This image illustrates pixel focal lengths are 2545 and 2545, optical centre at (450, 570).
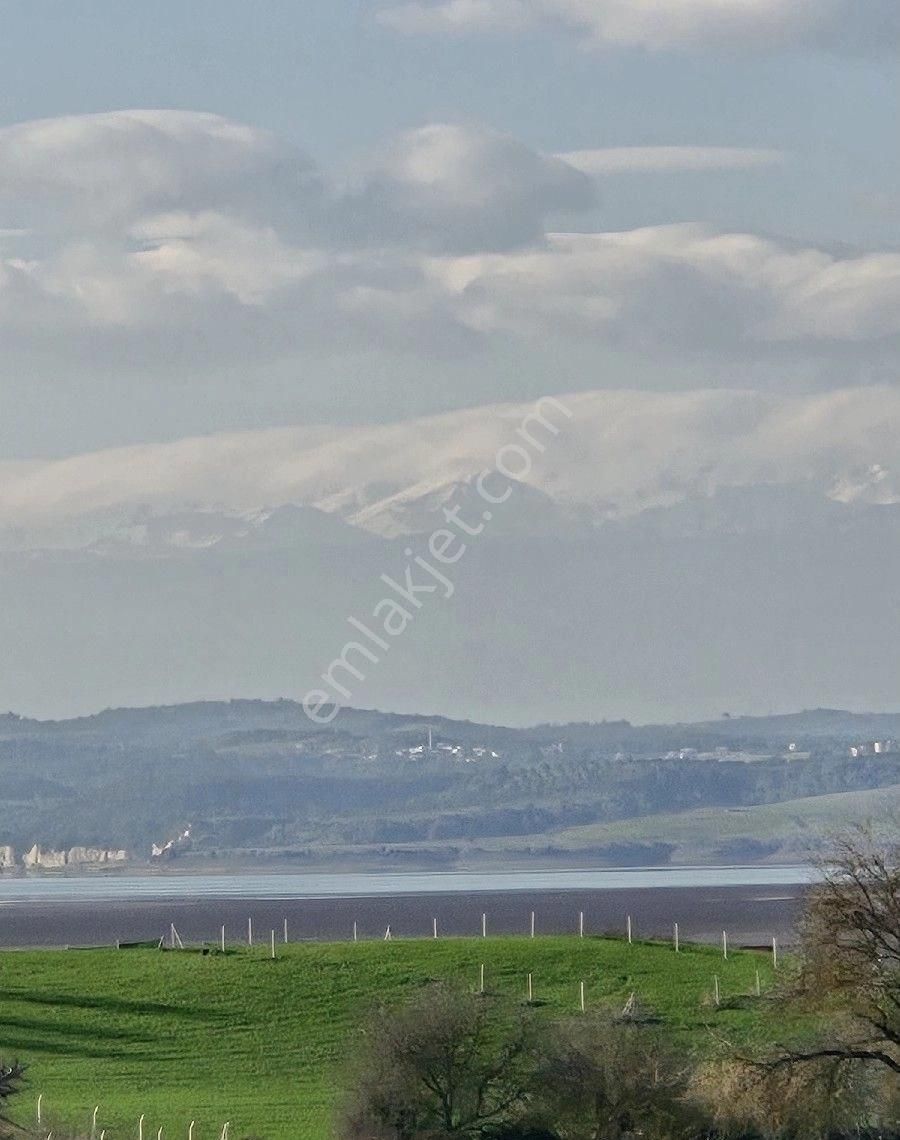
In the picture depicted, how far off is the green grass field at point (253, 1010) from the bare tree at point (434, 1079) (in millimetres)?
2505

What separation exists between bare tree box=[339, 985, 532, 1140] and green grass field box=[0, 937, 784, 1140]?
2.50 meters

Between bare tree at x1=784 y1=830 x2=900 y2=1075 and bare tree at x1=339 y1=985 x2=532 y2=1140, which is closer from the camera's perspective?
bare tree at x1=784 y1=830 x2=900 y2=1075

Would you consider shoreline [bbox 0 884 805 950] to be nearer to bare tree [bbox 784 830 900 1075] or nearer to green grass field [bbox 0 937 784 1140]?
green grass field [bbox 0 937 784 1140]

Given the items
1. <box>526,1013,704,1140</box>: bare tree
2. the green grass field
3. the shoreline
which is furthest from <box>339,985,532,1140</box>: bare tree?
the shoreline

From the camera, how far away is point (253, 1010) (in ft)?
238

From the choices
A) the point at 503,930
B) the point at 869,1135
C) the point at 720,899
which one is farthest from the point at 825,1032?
the point at 720,899

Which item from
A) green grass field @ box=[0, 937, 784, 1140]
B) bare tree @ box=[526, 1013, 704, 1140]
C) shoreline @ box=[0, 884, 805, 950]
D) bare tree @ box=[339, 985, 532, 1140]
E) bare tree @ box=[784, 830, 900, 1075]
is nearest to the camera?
bare tree @ box=[784, 830, 900, 1075]

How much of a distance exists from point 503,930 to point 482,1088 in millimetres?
71253

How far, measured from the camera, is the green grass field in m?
60.0

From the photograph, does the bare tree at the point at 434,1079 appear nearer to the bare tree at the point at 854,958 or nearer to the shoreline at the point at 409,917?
the bare tree at the point at 854,958

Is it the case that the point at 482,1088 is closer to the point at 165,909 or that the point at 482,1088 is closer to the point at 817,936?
the point at 817,936

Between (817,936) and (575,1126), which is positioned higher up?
(817,936)

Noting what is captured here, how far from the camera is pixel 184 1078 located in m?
64.6

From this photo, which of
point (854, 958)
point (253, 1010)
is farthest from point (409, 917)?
point (854, 958)
